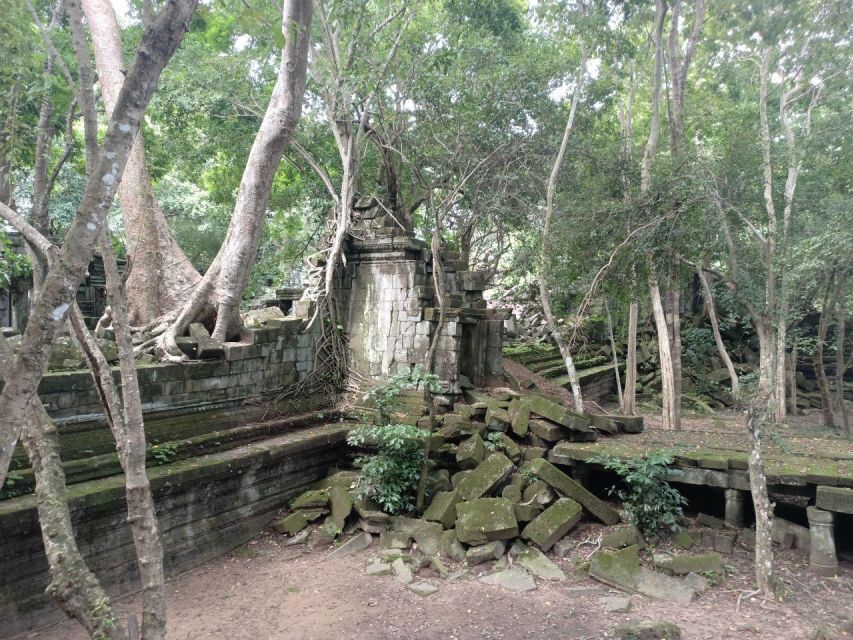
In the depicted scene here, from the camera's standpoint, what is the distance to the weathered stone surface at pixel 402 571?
18.8 ft

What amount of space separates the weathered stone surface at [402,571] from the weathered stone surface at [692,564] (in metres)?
2.61

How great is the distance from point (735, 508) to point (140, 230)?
884 centimetres

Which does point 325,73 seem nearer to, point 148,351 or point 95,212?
point 148,351

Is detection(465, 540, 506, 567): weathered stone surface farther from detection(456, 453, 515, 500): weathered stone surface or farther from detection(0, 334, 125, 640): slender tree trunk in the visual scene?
detection(0, 334, 125, 640): slender tree trunk

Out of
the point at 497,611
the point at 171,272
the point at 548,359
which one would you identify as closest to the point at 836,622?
the point at 497,611

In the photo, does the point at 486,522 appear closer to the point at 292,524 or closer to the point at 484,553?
the point at 484,553

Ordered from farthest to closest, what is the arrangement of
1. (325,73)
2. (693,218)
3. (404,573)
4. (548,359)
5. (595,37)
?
(548,359)
(595,37)
(325,73)
(693,218)
(404,573)

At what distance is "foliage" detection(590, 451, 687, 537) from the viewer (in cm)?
612

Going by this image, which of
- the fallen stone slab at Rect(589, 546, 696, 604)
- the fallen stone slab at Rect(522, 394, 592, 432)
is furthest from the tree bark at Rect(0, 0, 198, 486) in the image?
the fallen stone slab at Rect(522, 394, 592, 432)

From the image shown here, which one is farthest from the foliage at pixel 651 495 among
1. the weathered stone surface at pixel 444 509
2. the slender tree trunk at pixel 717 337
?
the slender tree trunk at pixel 717 337

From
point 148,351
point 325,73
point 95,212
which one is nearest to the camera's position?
point 95,212

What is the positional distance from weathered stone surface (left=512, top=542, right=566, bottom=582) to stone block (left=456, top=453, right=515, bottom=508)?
2.39 ft

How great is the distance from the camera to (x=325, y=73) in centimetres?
895

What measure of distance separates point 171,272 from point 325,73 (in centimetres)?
407
